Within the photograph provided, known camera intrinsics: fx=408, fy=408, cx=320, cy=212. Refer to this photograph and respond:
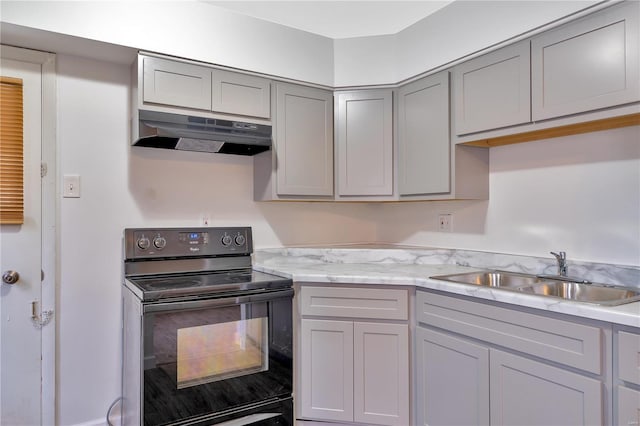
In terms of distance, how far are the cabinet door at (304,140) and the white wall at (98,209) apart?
1.76 feet

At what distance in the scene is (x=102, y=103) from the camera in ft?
7.18

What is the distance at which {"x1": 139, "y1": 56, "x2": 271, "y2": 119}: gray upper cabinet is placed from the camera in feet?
6.73

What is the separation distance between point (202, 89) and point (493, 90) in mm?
1482

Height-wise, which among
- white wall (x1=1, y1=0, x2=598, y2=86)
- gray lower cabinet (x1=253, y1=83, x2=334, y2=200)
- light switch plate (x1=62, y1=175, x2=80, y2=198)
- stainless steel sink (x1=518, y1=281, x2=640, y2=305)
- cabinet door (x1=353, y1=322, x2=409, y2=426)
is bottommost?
cabinet door (x1=353, y1=322, x2=409, y2=426)

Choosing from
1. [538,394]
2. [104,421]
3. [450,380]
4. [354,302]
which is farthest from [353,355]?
[104,421]

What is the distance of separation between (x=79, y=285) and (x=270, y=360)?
1.08 meters

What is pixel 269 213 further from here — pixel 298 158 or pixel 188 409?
pixel 188 409

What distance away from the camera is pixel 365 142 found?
8.43ft

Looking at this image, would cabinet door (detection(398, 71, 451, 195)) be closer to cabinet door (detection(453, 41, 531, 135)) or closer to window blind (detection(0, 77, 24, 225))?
cabinet door (detection(453, 41, 531, 135))

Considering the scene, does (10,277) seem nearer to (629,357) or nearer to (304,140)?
(304,140)

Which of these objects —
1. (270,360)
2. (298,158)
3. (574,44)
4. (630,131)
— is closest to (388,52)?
(298,158)

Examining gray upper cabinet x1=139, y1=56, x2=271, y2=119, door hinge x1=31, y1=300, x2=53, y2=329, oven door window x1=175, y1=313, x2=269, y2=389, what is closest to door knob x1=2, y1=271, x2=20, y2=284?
door hinge x1=31, y1=300, x2=53, y2=329

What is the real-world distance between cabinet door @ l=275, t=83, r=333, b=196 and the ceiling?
1.30 feet

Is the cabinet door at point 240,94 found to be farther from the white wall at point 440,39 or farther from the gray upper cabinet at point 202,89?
the white wall at point 440,39
